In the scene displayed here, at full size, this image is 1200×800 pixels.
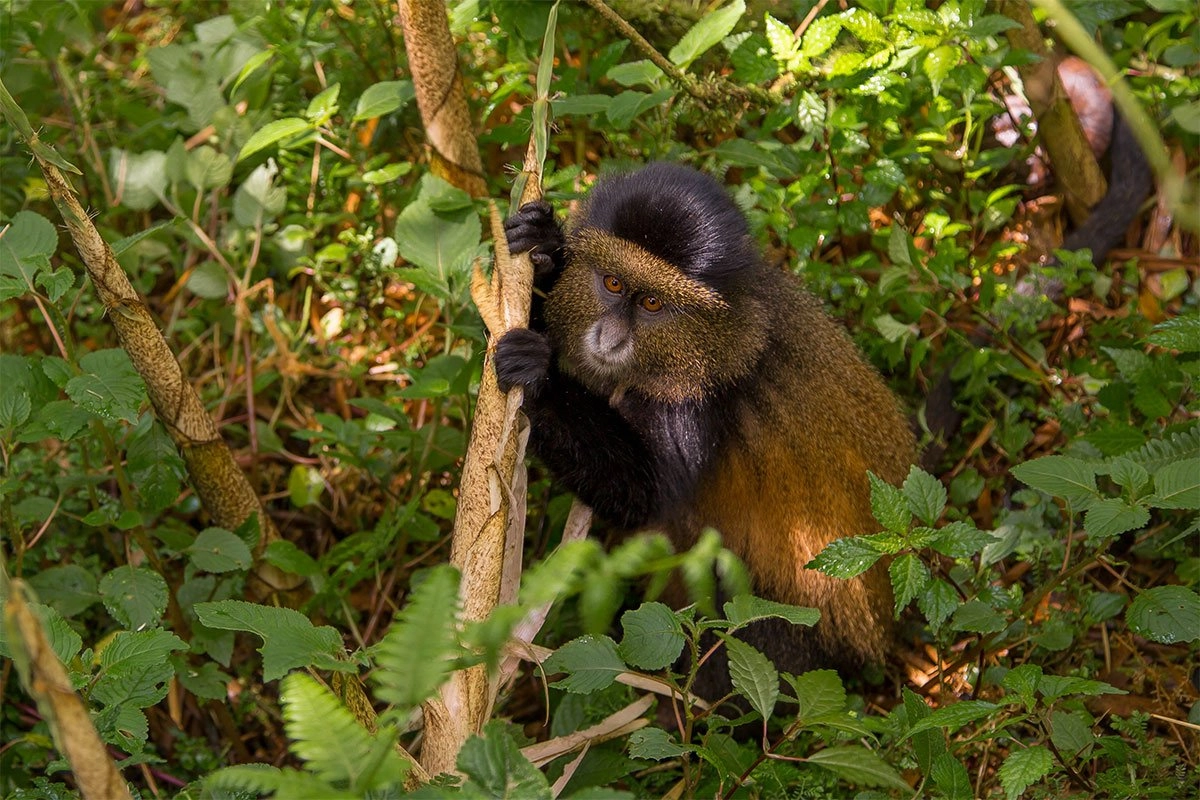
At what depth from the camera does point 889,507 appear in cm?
328

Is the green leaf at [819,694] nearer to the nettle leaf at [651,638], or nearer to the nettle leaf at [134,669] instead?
the nettle leaf at [651,638]

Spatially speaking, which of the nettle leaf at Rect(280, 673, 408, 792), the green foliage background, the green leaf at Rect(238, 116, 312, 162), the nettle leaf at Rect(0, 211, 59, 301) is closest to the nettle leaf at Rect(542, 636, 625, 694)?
the green foliage background

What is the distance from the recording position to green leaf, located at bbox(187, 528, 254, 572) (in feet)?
12.4

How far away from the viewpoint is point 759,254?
408cm

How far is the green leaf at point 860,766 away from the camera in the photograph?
9.62 ft

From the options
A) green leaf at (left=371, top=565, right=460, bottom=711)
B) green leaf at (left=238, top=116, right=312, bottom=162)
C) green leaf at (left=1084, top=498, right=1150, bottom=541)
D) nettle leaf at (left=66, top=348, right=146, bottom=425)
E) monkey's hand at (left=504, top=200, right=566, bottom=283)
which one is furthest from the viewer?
green leaf at (left=238, top=116, right=312, bottom=162)

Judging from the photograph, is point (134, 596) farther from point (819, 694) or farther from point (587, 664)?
point (819, 694)

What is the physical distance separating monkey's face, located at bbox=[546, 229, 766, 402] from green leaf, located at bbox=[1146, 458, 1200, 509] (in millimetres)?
1393

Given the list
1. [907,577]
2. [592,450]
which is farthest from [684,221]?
[907,577]

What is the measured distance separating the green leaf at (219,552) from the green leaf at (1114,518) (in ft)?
8.74

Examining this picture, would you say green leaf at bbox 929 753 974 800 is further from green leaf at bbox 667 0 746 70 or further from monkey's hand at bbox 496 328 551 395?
green leaf at bbox 667 0 746 70

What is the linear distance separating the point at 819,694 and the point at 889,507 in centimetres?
59

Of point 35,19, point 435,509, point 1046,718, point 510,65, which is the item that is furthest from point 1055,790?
point 35,19

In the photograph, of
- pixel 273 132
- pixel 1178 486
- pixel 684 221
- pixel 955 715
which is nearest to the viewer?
pixel 955 715
